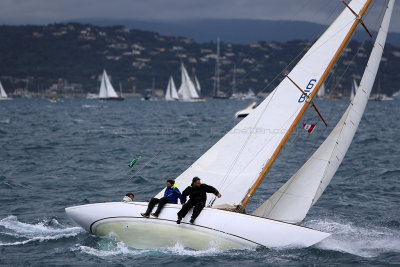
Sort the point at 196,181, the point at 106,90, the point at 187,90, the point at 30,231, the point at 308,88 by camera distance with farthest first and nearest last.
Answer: the point at 106,90
the point at 187,90
the point at 30,231
the point at 308,88
the point at 196,181

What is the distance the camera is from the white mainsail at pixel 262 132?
14.4 meters

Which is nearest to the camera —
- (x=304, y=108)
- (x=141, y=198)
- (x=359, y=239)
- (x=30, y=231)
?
(x=304, y=108)

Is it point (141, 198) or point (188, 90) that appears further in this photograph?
point (188, 90)

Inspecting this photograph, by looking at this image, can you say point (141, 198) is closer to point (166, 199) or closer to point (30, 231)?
point (30, 231)

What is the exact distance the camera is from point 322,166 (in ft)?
47.4

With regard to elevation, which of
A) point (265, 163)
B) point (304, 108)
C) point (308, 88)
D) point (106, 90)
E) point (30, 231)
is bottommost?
point (30, 231)

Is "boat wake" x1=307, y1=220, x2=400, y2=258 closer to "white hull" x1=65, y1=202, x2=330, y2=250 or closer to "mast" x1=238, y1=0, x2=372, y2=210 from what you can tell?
"white hull" x1=65, y1=202, x2=330, y2=250

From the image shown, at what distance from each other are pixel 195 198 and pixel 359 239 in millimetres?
4451

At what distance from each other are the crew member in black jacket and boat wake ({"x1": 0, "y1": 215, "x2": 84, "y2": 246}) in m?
3.22

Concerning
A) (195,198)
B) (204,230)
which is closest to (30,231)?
(195,198)

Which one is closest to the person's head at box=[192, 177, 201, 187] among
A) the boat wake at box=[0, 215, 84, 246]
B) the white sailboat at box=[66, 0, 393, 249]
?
the white sailboat at box=[66, 0, 393, 249]

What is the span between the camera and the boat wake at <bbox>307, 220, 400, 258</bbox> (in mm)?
13680

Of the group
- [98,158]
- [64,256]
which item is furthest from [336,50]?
[98,158]

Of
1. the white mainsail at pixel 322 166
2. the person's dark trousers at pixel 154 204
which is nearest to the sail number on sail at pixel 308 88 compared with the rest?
the white mainsail at pixel 322 166
